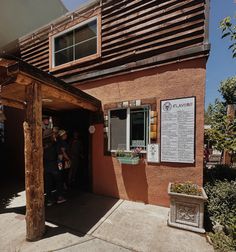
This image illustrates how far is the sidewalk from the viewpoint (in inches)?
101

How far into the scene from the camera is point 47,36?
6.05 meters

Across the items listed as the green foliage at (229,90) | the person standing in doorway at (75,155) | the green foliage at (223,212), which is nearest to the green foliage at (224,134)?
the green foliage at (223,212)

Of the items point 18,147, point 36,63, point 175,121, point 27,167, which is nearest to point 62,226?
point 27,167

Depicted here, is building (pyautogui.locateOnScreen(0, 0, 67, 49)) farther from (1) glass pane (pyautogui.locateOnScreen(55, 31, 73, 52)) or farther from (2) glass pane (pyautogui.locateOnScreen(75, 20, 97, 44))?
(2) glass pane (pyautogui.locateOnScreen(75, 20, 97, 44))

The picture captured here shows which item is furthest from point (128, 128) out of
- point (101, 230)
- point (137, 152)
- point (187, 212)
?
point (101, 230)

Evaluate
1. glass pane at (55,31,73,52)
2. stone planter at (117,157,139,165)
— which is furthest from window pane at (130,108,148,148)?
glass pane at (55,31,73,52)

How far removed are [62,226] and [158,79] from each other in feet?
12.5

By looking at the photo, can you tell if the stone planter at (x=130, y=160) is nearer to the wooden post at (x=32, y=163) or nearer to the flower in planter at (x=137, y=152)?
the flower in planter at (x=137, y=152)

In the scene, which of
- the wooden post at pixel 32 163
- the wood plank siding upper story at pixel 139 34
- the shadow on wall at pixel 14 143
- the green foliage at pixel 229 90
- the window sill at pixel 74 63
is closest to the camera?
the wooden post at pixel 32 163

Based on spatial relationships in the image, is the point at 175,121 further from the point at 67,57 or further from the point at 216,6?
the point at 67,57

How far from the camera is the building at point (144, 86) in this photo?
3666 mm

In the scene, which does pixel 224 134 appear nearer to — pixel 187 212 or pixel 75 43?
pixel 187 212

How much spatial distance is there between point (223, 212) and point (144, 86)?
311 cm

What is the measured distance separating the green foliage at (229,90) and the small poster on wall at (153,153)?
982 centimetres
